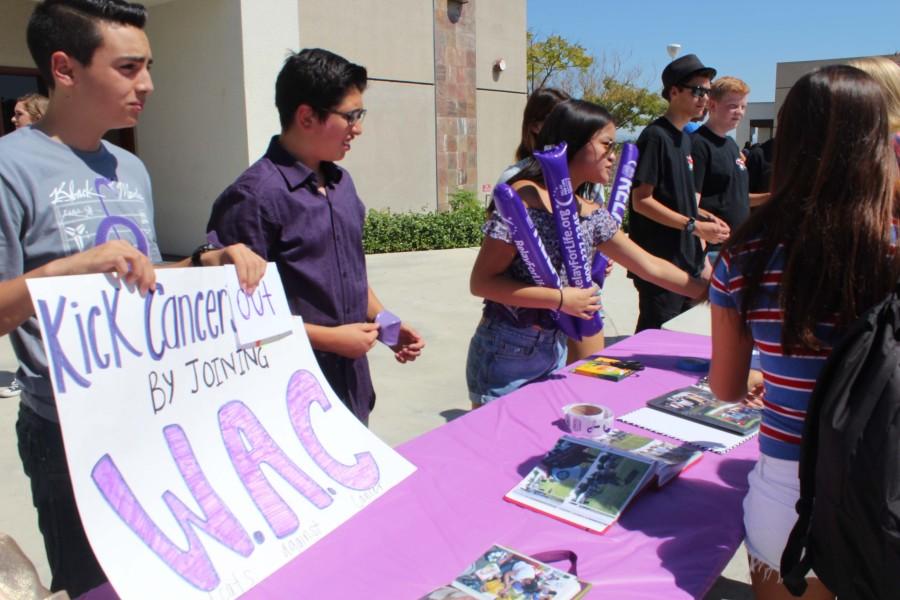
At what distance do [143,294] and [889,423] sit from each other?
4.51ft

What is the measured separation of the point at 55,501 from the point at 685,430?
5.47 feet

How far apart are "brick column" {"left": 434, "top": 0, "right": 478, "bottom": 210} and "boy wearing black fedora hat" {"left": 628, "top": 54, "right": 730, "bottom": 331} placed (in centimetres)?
877

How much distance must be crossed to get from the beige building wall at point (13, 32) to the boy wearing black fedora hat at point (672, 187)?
776 centimetres

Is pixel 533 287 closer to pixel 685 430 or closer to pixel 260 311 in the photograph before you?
pixel 685 430

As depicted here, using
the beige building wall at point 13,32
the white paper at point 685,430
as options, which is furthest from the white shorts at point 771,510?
the beige building wall at point 13,32

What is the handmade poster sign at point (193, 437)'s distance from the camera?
1176mm

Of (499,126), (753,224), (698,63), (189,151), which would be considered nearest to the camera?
(753,224)

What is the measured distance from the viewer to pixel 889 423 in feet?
3.79

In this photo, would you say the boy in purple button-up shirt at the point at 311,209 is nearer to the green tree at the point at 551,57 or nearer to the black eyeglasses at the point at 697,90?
the black eyeglasses at the point at 697,90

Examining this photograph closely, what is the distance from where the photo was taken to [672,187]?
4023 mm

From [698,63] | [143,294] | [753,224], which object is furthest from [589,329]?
[698,63]

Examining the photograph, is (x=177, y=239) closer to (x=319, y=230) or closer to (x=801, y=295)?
(x=319, y=230)

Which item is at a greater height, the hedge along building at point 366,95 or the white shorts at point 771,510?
the hedge along building at point 366,95

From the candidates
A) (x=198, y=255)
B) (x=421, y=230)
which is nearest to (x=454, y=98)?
(x=421, y=230)
